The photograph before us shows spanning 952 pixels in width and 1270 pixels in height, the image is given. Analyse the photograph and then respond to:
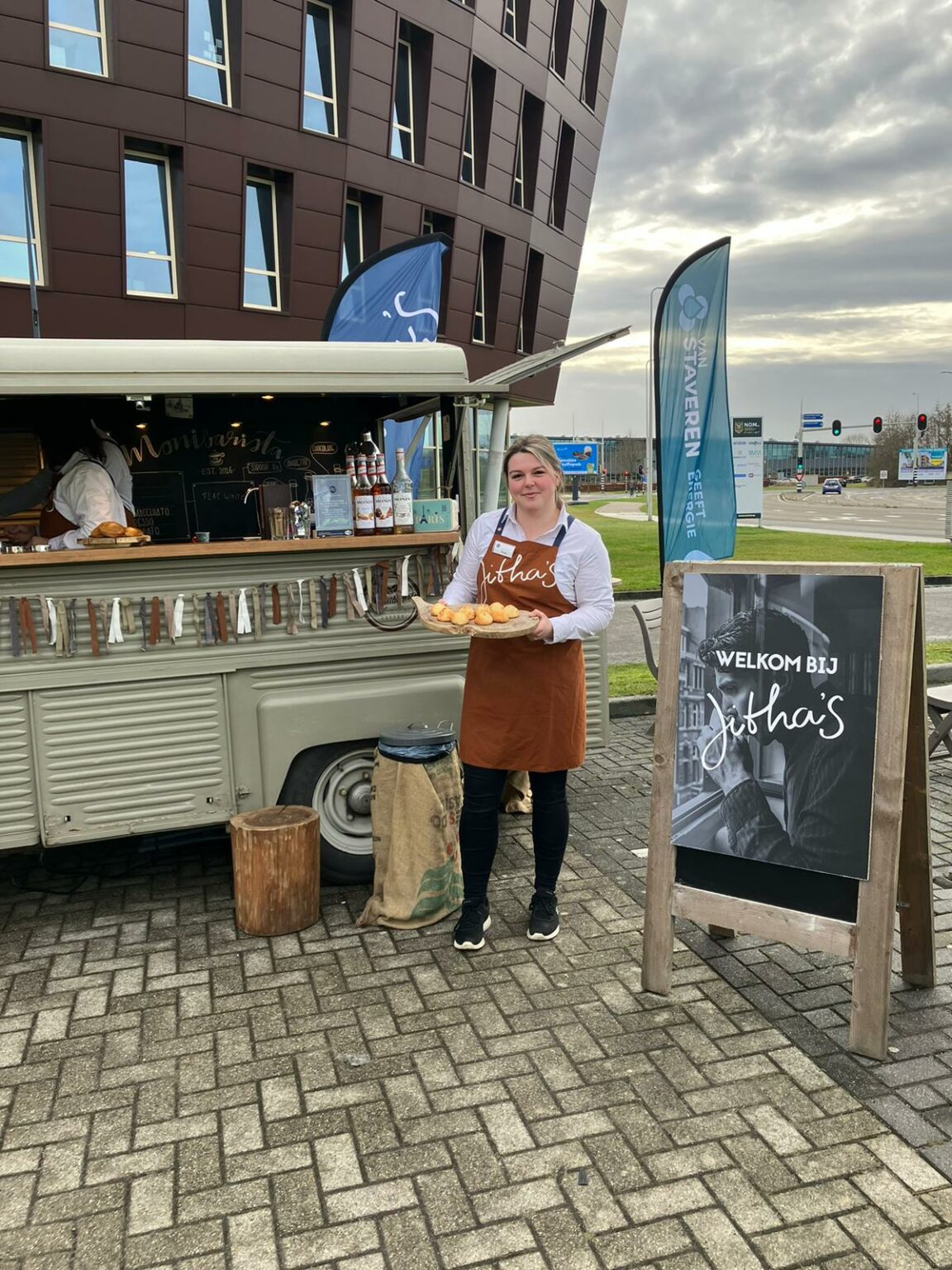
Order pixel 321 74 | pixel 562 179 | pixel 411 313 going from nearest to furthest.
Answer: pixel 411 313 < pixel 321 74 < pixel 562 179

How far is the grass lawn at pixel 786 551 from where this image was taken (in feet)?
57.2

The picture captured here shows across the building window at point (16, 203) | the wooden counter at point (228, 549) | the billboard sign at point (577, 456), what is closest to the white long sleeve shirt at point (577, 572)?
the wooden counter at point (228, 549)

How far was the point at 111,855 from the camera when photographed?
5055 millimetres

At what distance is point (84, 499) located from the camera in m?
4.82

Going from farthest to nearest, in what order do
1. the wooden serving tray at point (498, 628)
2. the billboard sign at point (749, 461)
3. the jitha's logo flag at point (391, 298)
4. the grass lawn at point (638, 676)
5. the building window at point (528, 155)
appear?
the building window at point (528, 155), the billboard sign at point (749, 461), the jitha's logo flag at point (391, 298), the grass lawn at point (638, 676), the wooden serving tray at point (498, 628)

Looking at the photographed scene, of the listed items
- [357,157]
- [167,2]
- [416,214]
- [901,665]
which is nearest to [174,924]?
[901,665]

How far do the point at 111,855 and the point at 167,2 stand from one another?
14572mm

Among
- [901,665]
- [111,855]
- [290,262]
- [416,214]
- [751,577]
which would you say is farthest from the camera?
[416,214]

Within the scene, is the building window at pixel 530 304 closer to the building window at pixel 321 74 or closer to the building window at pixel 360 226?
the building window at pixel 360 226

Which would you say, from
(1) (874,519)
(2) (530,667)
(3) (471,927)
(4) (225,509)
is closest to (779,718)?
(2) (530,667)

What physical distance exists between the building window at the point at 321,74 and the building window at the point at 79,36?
3823 mm

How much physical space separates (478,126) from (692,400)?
1736 centimetres

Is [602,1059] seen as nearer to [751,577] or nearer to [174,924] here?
[751,577]

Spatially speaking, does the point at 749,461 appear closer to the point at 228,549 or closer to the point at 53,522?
the point at 53,522
